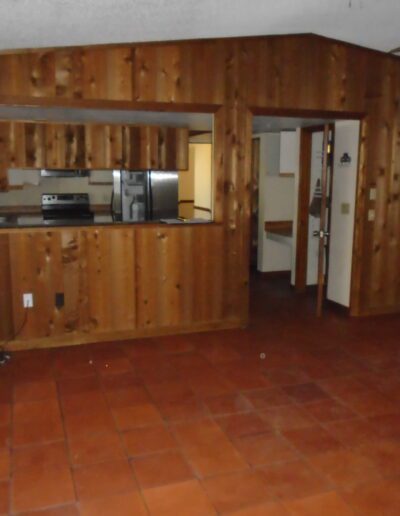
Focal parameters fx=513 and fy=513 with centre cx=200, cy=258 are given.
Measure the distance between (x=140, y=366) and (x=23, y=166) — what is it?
12.2 feet

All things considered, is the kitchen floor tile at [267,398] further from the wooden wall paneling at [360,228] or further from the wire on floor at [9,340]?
the wooden wall paneling at [360,228]

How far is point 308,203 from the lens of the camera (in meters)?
6.39

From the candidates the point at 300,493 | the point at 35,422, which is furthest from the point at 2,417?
the point at 300,493

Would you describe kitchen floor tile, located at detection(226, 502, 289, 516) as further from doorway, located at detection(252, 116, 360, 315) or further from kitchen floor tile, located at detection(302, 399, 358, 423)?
doorway, located at detection(252, 116, 360, 315)

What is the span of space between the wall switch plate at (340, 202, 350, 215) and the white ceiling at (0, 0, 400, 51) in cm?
166

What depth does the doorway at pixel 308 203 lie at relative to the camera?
17.8ft

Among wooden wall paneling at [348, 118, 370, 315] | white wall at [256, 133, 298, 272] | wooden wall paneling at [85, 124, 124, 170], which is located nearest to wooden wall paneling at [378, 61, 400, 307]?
wooden wall paneling at [348, 118, 370, 315]

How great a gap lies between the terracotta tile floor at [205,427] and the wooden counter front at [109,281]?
0.18 m

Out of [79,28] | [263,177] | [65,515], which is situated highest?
[79,28]

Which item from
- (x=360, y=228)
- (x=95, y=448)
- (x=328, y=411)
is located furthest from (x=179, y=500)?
(x=360, y=228)

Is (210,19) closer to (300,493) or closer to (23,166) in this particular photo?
(300,493)

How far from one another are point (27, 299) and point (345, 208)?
3.35m

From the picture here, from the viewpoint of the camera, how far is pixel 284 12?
3658mm

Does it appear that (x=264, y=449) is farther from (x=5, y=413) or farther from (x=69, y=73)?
(x=69, y=73)
